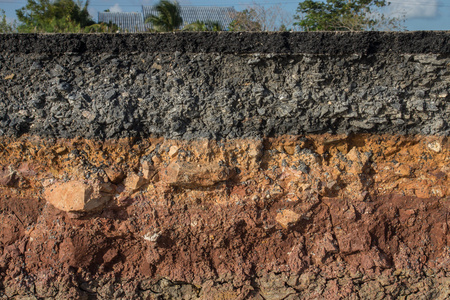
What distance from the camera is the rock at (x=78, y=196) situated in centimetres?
260

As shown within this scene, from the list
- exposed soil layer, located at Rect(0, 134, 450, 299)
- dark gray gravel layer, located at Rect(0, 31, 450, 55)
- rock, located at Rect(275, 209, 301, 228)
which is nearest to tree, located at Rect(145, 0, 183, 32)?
dark gray gravel layer, located at Rect(0, 31, 450, 55)

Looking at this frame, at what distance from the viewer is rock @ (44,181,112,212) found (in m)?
2.60

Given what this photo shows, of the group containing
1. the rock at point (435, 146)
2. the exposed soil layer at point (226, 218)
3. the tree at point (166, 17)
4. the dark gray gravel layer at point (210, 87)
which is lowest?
the exposed soil layer at point (226, 218)

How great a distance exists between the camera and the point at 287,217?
268 cm

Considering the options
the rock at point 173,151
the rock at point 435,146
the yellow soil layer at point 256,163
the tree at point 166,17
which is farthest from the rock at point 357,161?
the tree at point 166,17

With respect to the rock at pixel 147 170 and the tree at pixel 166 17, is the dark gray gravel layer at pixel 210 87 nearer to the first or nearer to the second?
the rock at pixel 147 170

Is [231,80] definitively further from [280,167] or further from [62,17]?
[62,17]

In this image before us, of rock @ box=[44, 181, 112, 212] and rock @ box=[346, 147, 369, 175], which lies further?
rock @ box=[346, 147, 369, 175]

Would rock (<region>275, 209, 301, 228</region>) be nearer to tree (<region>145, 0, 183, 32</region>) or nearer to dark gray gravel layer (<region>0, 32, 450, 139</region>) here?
dark gray gravel layer (<region>0, 32, 450, 139</region>)

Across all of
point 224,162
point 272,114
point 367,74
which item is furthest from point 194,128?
point 367,74

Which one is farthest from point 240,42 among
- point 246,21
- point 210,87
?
point 246,21

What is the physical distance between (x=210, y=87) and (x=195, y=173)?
64 centimetres

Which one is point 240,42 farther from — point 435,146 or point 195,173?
point 435,146

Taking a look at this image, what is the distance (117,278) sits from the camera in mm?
2826
